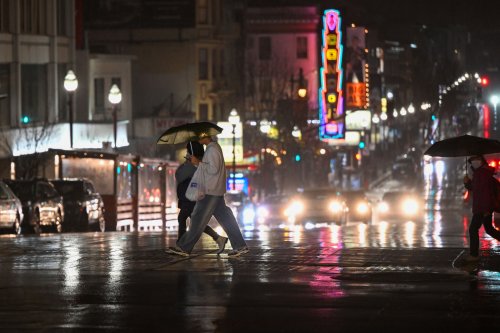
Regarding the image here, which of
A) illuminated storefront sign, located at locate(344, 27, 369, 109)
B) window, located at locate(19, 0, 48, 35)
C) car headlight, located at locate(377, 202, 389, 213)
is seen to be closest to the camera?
window, located at locate(19, 0, 48, 35)

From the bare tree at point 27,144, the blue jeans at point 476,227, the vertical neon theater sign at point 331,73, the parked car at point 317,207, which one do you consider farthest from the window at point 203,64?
the blue jeans at point 476,227

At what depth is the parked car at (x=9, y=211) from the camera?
104 ft

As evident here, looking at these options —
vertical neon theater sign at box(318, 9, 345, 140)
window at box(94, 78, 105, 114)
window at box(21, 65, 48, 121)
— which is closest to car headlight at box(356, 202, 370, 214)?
window at box(21, 65, 48, 121)

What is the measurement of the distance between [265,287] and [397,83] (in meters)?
132

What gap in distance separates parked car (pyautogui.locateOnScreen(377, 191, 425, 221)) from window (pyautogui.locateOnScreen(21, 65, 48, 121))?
16.9 metres

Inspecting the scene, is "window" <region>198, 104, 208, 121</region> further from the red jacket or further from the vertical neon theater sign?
the red jacket

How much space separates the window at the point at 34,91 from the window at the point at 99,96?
6.92 meters

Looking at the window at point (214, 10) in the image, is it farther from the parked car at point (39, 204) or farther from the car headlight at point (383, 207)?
the parked car at point (39, 204)

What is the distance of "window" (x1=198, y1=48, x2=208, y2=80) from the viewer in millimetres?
79812

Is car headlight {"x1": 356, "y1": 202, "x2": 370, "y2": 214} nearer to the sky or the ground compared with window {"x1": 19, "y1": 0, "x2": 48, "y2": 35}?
nearer to the ground

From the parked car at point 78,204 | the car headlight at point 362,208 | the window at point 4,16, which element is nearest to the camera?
the parked car at point 78,204

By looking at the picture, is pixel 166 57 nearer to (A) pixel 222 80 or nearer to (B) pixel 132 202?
(A) pixel 222 80

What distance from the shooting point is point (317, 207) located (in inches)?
1699

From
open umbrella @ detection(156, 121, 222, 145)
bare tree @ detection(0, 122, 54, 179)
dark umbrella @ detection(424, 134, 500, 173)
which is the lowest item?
dark umbrella @ detection(424, 134, 500, 173)
